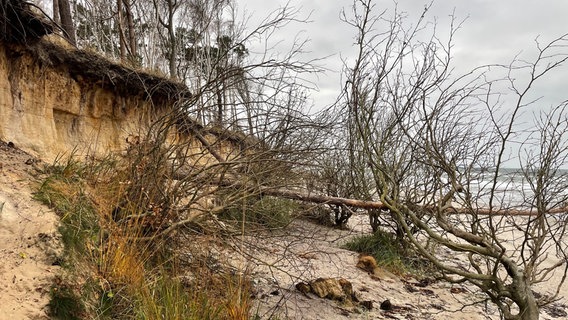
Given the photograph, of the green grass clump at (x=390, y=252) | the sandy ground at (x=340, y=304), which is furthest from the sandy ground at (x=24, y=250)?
the green grass clump at (x=390, y=252)

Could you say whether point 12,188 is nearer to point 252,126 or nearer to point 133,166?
point 133,166

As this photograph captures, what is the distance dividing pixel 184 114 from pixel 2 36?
3.02m

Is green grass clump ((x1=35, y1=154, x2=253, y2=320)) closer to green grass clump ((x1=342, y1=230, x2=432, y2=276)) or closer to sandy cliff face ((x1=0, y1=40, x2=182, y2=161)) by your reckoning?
sandy cliff face ((x1=0, y1=40, x2=182, y2=161))

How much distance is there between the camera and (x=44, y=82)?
6.05 m

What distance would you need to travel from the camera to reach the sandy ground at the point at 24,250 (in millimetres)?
2670

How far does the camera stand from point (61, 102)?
6496 millimetres

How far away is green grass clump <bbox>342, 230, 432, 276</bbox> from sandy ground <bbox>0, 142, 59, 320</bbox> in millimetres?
5155

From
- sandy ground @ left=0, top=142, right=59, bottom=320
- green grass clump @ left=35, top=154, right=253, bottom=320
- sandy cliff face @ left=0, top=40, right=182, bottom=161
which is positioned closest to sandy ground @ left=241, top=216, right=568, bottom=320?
green grass clump @ left=35, top=154, right=253, bottom=320

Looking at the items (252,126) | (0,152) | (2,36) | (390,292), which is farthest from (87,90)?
(390,292)

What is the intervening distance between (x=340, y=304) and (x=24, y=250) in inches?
128

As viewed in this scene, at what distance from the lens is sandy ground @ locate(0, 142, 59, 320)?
2670mm

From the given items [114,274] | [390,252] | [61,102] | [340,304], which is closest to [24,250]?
[114,274]

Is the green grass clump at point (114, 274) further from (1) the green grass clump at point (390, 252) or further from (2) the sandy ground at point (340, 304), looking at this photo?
(1) the green grass clump at point (390, 252)

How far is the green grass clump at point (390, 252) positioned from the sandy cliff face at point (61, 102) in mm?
4464
